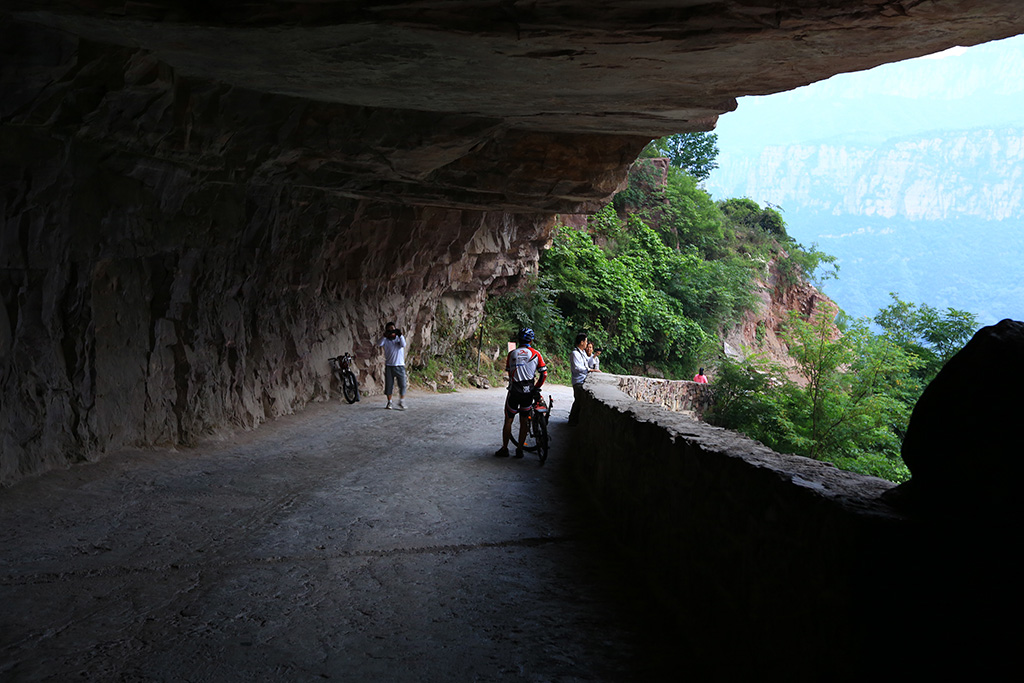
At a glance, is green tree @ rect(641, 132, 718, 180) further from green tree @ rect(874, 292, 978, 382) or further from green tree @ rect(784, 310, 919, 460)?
green tree @ rect(784, 310, 919, 460)

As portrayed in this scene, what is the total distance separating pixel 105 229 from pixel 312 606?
17.5ft

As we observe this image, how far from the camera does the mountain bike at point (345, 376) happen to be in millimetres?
15836

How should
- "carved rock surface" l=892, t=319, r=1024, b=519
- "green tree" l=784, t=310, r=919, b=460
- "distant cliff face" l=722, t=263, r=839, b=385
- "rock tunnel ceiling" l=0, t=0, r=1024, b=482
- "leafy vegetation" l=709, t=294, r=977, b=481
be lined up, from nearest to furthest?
"carved rock surface" l=892, t=319, r=1024, b=519
"rock tunnel ceiling" l=0, t=0, r=1024, b=482
"leafy vegetation" l=709, t=294, r=977, b=481
"green tree" l=784, t=310, r=919, b=460
"distant cliff face" l=722, t=263, r=839, b=385

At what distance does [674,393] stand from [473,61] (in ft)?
62.6

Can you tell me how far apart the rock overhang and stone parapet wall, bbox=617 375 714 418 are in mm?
10110

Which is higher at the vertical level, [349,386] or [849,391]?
[849,391]

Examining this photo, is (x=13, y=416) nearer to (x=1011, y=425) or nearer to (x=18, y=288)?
(x=18, y=288)

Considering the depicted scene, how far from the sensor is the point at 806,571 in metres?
2.89

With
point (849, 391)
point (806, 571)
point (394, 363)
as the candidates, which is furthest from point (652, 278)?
point (806, 571)

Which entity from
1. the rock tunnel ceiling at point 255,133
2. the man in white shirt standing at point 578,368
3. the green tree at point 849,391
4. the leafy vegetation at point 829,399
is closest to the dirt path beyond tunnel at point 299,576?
the rock tunnel ceiling at point 255,133

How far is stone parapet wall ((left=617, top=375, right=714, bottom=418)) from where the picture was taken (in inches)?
810

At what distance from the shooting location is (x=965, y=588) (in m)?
2.37

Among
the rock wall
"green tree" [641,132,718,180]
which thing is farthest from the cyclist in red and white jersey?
"green tree" [641,132,718,180]

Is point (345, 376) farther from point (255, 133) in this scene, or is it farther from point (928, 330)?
point (928, 330)
